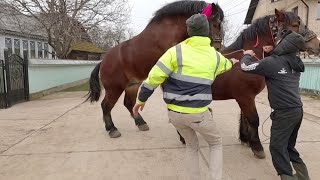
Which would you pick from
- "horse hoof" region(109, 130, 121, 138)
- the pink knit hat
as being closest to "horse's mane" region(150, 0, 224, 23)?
the pink knit hat

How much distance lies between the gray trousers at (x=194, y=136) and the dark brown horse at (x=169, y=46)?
1.32 metres

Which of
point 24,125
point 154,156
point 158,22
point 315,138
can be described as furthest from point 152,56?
point 24,125

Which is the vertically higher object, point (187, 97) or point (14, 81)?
point (187, 97)

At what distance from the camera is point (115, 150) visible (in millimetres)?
4820

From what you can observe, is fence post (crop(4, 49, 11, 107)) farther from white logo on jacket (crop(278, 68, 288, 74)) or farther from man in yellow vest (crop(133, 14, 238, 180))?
white logo on jacket (crop(278, 68, 288, 74))

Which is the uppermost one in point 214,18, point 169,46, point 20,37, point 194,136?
point 20,37

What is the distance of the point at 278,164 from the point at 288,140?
28 cm

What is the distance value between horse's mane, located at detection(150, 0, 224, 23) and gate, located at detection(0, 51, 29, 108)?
21.1ft

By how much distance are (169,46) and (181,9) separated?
54 cm

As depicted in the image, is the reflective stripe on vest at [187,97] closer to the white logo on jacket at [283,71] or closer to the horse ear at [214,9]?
the white logo on jacket at [283,71]

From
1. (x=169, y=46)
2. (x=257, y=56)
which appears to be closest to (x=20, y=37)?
(x=169, y=46)

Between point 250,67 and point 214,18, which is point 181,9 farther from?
point 250,67

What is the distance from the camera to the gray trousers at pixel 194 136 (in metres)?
2.90

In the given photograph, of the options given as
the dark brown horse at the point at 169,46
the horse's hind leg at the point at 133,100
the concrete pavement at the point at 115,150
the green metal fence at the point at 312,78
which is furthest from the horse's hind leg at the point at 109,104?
the green metal fence at the point at 312,78
